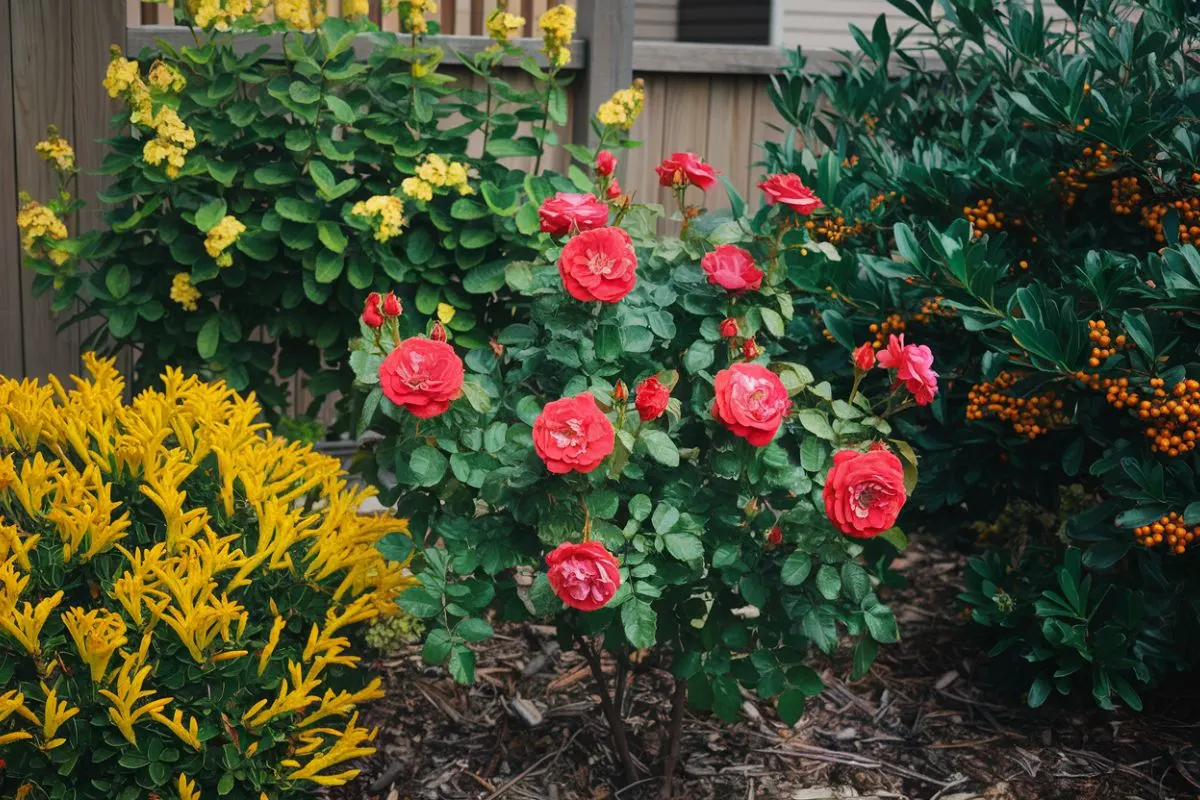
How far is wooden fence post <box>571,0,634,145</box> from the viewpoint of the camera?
3.80m

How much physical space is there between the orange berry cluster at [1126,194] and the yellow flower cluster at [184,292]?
2270 mm

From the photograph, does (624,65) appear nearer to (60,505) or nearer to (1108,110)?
(1108,110)

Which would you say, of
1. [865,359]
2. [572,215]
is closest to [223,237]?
[572,215]

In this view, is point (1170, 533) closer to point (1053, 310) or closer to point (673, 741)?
point (1053, 310)

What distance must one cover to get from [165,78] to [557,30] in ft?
3.36

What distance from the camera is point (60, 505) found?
1.88 m

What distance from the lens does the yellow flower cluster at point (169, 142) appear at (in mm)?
2920

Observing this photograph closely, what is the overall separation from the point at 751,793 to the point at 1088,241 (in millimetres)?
1496

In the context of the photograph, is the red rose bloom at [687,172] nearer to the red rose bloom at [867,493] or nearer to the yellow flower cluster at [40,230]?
the red rose bloom at [867,493]

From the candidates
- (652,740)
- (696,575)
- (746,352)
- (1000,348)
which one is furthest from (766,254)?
(652,740)

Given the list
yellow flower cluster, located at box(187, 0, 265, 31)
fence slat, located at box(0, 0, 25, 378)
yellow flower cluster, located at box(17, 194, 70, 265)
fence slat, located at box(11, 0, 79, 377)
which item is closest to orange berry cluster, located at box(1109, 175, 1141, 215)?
yellow flower cluster, located at box(187, 0, 265, 31)

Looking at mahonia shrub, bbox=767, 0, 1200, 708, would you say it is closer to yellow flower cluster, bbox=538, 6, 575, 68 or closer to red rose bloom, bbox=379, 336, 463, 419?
yellow flower cluster, bbox=538, 6, 575, 68

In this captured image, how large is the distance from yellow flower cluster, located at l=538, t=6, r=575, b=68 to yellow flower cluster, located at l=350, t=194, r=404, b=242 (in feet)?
2.10

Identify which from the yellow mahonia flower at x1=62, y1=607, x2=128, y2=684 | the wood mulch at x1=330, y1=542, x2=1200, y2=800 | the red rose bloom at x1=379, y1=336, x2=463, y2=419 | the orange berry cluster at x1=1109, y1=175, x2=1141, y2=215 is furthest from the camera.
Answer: the orange berry cluster at x1=1109, y1=175, x2=1141, y2=215
